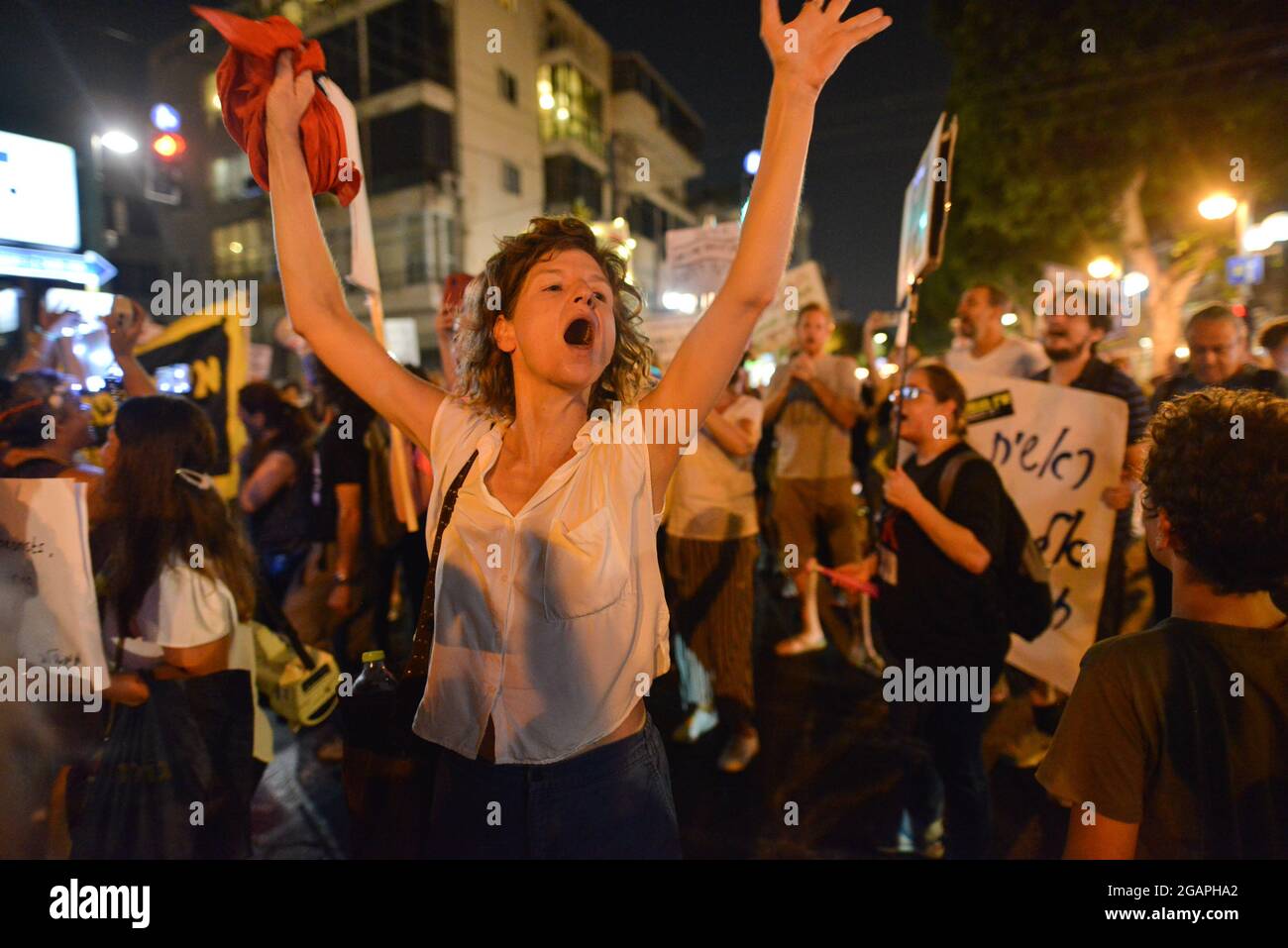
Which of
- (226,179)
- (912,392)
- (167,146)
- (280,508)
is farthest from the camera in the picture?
(226,179)

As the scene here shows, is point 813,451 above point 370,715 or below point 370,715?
above

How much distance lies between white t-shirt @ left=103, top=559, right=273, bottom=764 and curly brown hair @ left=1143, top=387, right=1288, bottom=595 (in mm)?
2613

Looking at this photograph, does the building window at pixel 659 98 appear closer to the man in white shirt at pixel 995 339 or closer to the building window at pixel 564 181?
the building window at pixel 564 181

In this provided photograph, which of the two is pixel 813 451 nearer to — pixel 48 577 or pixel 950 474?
pixel 950 474

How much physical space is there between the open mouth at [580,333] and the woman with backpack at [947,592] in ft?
5.46

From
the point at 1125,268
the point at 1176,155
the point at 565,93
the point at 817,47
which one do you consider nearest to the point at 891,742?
the point at 817,47

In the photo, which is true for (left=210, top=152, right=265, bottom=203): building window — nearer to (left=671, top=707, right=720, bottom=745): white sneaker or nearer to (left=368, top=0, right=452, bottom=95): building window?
(left=368, top=0, right=452, bottom=95): building window

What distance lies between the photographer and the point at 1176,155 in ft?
44.4

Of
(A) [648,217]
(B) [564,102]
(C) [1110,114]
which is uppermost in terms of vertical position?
(B) [564,102]

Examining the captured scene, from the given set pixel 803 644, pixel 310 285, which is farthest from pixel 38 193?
pixel 803 644

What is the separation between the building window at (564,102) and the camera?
99.5 feet

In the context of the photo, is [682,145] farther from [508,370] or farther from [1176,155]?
[508,370]

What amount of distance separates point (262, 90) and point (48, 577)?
1554mm

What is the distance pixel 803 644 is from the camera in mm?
5605
